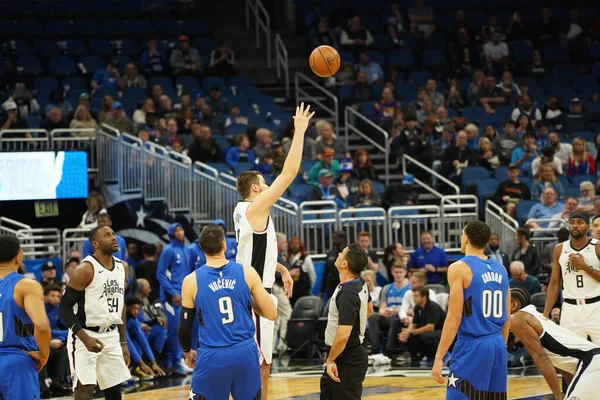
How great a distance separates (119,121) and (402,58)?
7111 millimetres

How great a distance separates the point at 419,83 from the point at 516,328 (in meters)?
14.1

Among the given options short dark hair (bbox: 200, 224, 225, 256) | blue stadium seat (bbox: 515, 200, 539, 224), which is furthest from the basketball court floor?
short dark hair (bbox: 200, 224, 225, 256)

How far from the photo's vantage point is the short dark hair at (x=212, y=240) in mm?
7855

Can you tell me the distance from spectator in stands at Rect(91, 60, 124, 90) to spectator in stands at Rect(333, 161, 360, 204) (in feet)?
16.7

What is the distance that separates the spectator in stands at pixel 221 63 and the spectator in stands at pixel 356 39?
245cm

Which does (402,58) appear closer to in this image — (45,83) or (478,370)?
(45,83)

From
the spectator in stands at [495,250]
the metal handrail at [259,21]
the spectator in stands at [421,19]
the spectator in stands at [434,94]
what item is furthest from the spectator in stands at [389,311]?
the spectator in stands at [421,19]

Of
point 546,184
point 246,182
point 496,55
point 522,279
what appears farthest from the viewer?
point 496,55

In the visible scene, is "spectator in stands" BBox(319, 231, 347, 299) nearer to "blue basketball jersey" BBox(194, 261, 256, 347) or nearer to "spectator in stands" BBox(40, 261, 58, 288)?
"spectator in stands" BBox(40, 261, 58, 288)

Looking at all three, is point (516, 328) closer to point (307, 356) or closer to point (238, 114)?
point (307, 356)

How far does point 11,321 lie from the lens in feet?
25.2

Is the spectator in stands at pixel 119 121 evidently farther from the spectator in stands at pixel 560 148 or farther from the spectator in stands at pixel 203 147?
the spectator in stands at pixel 560 148

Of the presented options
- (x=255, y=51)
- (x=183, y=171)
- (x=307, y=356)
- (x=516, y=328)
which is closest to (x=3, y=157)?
(x=183, y=171)

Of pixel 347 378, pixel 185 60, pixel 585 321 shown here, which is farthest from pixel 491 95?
pixel 347 378
